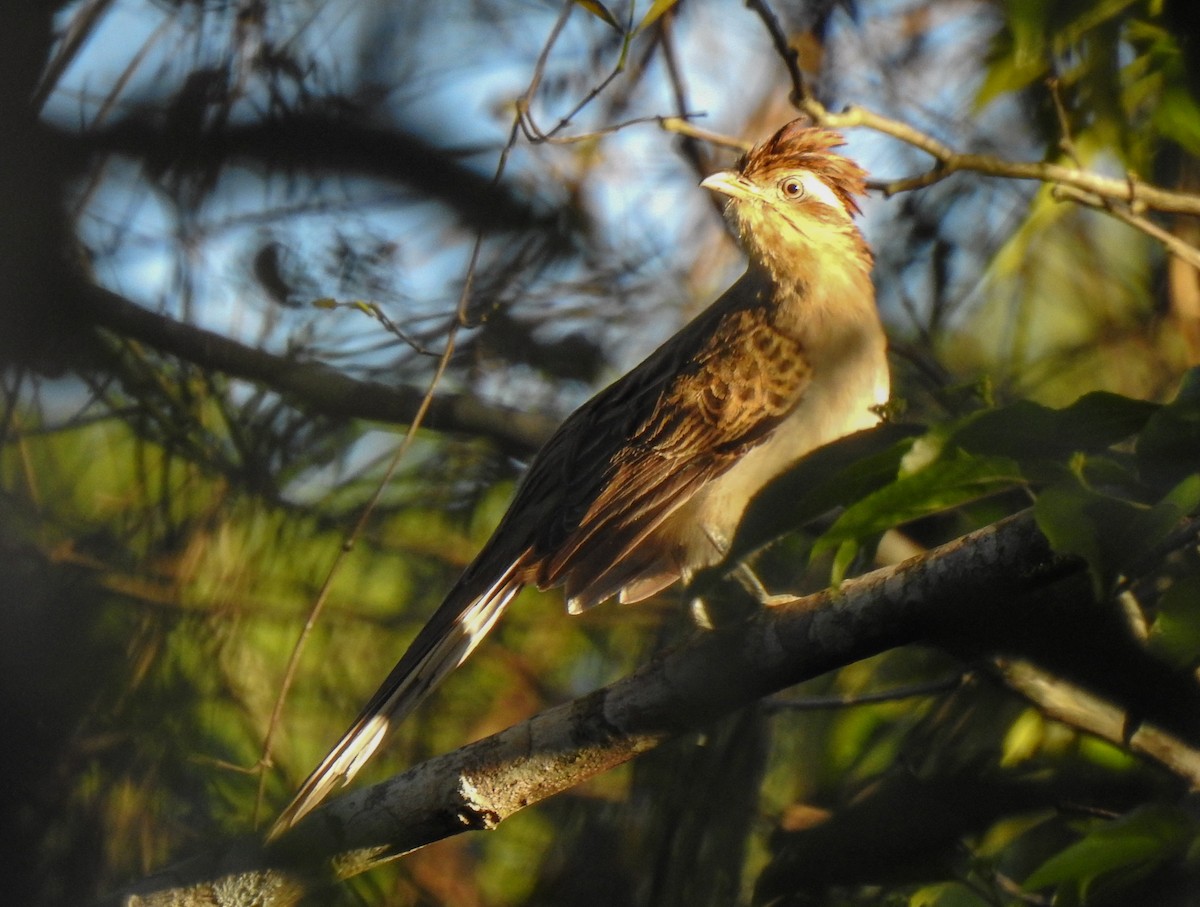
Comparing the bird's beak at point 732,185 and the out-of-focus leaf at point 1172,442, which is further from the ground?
the bird's beak at point 732,185

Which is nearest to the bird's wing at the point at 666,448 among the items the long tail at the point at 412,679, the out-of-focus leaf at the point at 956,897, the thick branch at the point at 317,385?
the long tail at the point at 412,679

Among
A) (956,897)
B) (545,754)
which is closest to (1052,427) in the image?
(956,897)

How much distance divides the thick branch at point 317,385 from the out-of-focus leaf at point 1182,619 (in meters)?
3.30

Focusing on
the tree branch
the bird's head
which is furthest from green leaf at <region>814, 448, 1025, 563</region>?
the bird's head

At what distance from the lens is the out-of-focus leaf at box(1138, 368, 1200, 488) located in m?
1.72

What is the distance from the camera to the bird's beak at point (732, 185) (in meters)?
4.51

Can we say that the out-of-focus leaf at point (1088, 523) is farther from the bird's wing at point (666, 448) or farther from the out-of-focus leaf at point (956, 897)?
the bird's wing at point (666, 448)

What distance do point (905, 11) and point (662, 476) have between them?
105 inches

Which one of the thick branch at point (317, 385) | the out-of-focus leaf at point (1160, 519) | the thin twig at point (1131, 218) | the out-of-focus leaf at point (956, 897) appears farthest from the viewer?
the thick branch at point (317, 385)

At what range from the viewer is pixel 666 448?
4.07 meters

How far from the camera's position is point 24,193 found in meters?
3.78

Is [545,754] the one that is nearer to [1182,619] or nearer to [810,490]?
[810,490]

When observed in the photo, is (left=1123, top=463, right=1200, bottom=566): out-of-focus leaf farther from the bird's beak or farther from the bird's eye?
the bird's eye

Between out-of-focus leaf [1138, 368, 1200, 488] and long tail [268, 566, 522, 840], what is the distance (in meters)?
2.37
